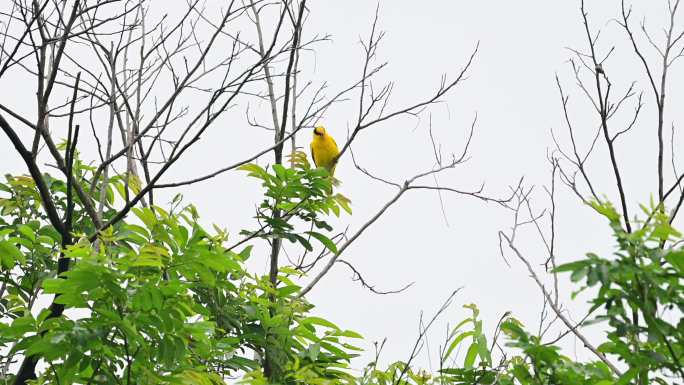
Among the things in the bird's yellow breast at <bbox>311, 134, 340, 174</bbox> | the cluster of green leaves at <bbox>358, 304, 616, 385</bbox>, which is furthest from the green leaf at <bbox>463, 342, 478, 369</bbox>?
the bird's yellow breast at <bbox>311, 134, 340, 174</bbox>

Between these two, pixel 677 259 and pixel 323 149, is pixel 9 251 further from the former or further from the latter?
pixel 323 149

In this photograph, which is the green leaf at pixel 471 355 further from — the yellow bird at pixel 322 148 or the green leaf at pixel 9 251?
the yellow bird at pixel 322 148

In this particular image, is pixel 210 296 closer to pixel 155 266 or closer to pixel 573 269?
pixel 155 266

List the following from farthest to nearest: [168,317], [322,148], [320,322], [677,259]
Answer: [322,148], [320,322], [168,317], [677,259]

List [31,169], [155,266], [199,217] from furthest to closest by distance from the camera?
[31,169] < [199,217] < [155,266]

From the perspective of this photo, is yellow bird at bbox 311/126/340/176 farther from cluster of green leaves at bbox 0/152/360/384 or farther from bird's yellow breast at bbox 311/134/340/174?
cluster of green leaves at bbox 0/152/360/384

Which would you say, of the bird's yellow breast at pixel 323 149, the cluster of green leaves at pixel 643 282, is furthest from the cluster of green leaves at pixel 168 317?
the bird's yellow breast at pixel 323 149

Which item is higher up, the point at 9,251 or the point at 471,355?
the point at 9,251

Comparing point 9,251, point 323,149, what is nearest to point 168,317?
point 9,251

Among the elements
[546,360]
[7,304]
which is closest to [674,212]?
[546,360]

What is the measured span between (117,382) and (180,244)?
1.80ft

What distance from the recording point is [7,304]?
16.3 ft

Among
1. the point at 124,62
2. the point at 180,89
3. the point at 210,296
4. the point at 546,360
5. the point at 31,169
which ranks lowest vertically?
the point at 546,360

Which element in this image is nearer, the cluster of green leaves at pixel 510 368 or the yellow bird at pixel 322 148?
the cluster of green leaves at pixel 510 368
